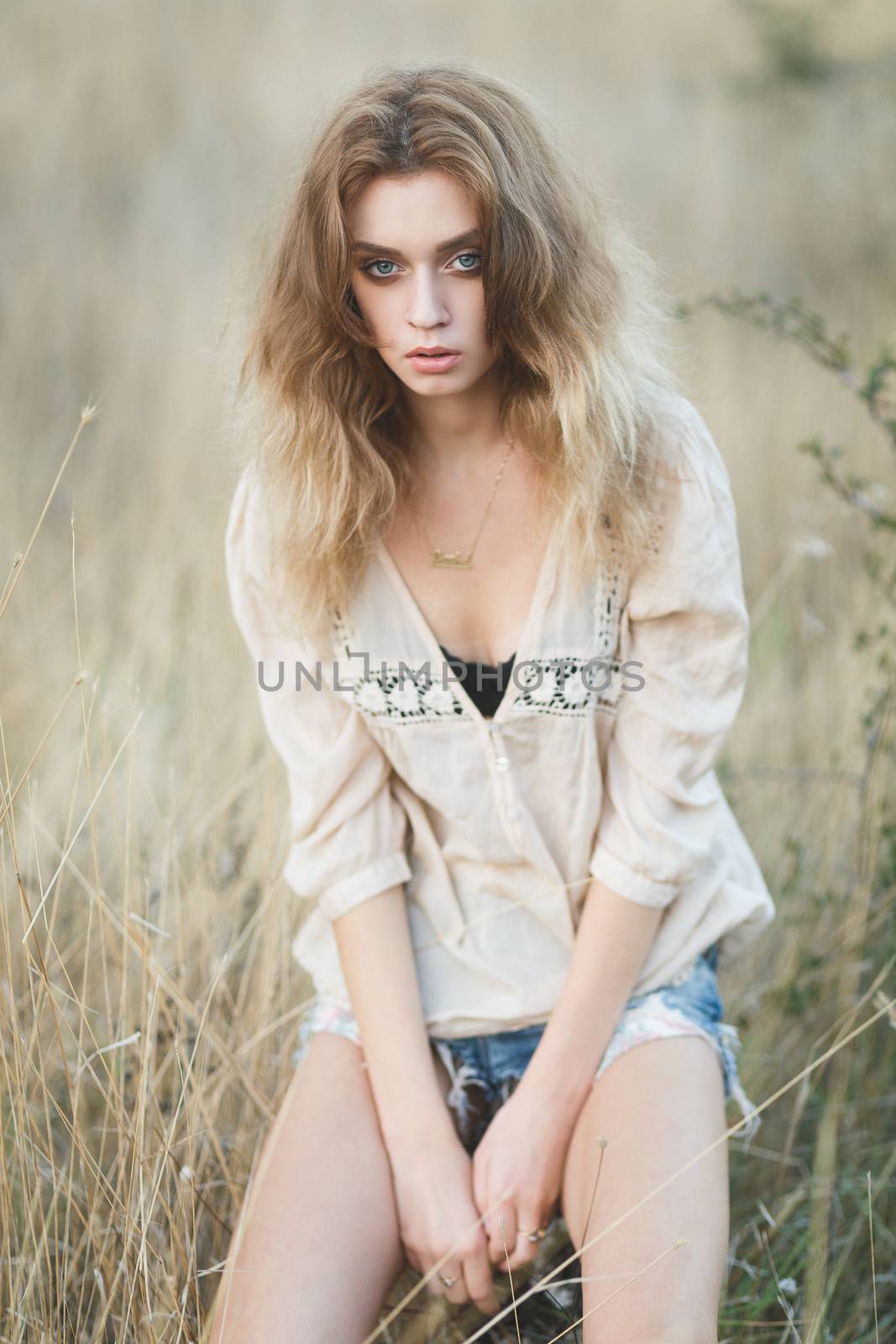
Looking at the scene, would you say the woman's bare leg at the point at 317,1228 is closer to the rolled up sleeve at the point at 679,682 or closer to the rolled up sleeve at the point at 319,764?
the rolled up sleeve at the point at 319,764

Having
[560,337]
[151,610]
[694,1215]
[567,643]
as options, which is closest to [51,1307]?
[694,1215]

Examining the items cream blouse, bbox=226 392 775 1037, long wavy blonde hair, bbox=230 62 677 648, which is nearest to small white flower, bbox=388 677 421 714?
cream blouse, bbox=226 392 775 1037

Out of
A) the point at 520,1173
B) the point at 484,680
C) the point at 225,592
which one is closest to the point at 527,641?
the point at 484,680

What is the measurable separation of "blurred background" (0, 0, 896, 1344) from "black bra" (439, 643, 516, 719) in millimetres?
514

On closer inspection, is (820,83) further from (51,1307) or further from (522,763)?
(51,1307)

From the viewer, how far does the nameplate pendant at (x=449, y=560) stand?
1.79 metres

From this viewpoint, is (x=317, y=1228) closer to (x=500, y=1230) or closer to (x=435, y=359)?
(x=500, y=1230)

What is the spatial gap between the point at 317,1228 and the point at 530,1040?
1.49ft

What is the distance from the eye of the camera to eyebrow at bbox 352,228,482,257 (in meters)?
1.50

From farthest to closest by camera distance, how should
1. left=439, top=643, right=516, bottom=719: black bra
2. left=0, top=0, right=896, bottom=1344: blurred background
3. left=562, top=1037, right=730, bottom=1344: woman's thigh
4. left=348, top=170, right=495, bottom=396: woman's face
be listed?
left=439, top=643, right=516, bottom=719: black bra < left=0, top=0, right=896, bottom=1344: blurred background < left=348, top=170, right=495, bottom=396: woman's face < left=562, top=1037, right=730, bottom=1344: woman's thigh

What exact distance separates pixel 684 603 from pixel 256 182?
4938 mm

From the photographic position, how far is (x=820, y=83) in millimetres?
6070

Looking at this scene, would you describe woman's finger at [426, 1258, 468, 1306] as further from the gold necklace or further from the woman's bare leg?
the gold necklace

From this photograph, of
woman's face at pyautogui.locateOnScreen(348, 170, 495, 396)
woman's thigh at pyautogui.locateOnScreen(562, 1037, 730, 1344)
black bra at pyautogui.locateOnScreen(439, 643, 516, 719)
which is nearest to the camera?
woman's thigh at pyautogui.locateOnScreen(562, 1037, 730, 1344)
